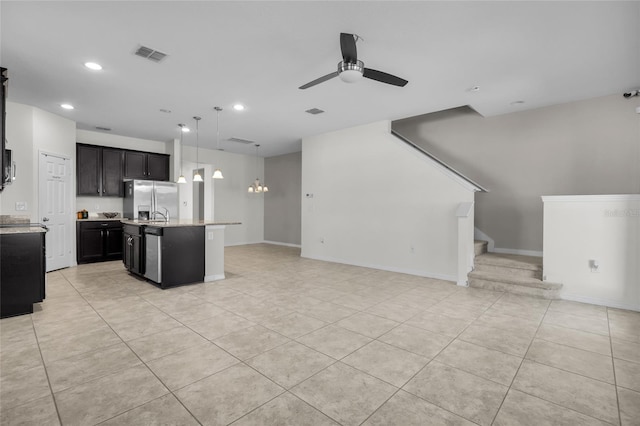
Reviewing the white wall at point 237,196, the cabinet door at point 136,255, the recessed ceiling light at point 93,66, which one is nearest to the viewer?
the recessed ceiling light at point 93,66

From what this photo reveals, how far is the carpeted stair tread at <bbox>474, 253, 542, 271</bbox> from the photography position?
4.89m

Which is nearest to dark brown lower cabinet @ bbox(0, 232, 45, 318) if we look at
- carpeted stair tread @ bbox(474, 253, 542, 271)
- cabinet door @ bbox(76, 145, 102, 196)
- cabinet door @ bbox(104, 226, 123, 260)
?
cabinet door @ bbox(104, 226, 123, 260)

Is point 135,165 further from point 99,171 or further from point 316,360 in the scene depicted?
point 316,360

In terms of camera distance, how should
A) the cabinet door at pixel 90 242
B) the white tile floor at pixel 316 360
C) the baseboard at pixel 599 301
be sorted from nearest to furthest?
the white tile floor at pixel 316 360 → the baseboard at pixel 599 301 → the cabinet door at pixel 90 242

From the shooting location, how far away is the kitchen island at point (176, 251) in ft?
15.5

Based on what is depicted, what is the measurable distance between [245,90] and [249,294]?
3.09 meters

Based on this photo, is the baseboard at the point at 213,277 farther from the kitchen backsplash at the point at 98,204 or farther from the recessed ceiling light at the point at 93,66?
the kitchen backsplash at the point at 98,204

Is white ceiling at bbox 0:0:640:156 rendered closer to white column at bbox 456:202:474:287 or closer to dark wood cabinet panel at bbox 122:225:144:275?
white column at bbox 456:202:474:287

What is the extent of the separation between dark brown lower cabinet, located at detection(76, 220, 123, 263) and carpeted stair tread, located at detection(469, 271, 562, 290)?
7566 millimetres

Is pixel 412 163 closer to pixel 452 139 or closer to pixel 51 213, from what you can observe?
pixel 452 139

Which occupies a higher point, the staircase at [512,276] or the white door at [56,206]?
the white door at [56,206]

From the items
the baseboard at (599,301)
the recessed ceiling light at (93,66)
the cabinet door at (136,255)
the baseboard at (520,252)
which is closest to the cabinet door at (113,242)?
the cabinet door at (136,255)

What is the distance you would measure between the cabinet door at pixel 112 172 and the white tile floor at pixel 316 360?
359cm

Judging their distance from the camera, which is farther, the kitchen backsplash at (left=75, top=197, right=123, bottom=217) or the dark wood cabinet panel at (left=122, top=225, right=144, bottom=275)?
the kitchen backsplash at (left=75, top=197, right=123, bottom=217)
